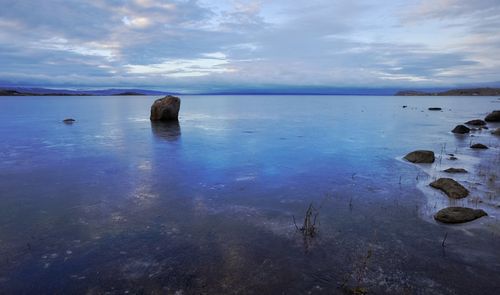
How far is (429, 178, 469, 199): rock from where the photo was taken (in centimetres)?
1266

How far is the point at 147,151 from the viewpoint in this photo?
2228 centimetres

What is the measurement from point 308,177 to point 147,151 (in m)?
11.7

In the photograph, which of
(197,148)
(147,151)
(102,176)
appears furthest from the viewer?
(197,148)

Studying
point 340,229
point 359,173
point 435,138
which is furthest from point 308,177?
point 435,138

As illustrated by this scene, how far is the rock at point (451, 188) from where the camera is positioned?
12664 mm

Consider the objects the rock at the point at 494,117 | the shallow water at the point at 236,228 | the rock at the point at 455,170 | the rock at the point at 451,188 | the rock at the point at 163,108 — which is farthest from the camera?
the rock at the point at 494,117

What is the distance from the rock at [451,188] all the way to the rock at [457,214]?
1770mm

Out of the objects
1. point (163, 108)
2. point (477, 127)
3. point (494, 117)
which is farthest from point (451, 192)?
point (494, 117)

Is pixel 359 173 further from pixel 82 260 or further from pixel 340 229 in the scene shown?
pixel 82 260

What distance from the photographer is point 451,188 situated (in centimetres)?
1308

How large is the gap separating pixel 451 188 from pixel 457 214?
2.98 metres

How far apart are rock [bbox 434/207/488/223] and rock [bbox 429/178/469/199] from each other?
177cm

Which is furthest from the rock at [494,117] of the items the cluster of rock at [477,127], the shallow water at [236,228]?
the shallow water at [236,228]

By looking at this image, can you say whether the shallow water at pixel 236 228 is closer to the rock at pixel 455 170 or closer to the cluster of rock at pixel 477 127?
the rock at pixel 455 170
